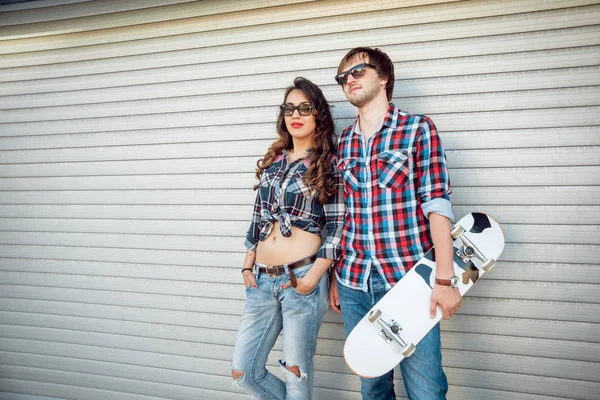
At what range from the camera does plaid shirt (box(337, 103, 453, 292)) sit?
186cm

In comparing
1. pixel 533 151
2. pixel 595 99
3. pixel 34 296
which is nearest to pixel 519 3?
pixel 595 99

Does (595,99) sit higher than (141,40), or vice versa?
(141,40)

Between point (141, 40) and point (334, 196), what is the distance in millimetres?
2183

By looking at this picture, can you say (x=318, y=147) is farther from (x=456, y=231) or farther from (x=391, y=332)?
(x=391, y=332)

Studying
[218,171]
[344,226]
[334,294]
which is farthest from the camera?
[218,171]

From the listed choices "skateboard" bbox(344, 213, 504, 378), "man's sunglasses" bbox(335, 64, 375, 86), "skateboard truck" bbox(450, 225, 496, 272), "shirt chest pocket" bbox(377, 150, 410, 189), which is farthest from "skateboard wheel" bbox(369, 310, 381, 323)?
"man's sunglasses" bbox(335, 64, 375, 86)

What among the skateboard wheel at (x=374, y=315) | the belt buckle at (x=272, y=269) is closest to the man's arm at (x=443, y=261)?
the skateboard wheel at (x=374, y=315)

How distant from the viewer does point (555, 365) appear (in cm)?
233

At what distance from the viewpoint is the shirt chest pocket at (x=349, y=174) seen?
80.7 inches

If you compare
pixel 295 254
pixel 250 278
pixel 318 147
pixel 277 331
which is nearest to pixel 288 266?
pixel 295 254

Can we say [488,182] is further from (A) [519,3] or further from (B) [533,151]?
(A) [519,3]

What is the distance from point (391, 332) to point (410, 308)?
15 centimetres

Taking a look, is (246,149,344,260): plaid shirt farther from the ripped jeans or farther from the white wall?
the white wall

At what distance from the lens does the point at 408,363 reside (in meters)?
1.91
